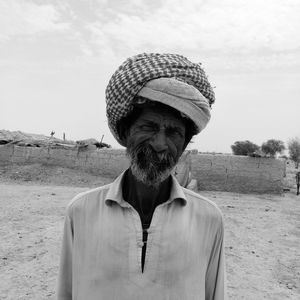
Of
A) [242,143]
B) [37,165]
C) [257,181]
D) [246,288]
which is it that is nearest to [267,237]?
[246,288]

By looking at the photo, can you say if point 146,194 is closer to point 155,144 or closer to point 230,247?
point 155,144

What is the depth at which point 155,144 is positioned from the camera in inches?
52.1

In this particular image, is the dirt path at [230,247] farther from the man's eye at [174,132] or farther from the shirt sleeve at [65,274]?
the man's eye at [174,132]

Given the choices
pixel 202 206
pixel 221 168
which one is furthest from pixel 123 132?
pixel 221 168

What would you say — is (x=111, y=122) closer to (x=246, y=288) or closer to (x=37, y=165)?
(x=246, y=288)

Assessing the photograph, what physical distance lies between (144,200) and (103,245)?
228mm

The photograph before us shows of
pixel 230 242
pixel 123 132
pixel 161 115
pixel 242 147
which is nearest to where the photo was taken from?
pixel 161 115

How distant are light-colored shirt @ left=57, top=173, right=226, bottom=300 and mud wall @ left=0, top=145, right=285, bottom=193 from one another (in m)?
9.48

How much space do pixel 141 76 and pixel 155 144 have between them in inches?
9.7

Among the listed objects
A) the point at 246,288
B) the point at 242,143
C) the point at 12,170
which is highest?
the point at 242,143

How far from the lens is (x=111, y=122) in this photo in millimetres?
1461

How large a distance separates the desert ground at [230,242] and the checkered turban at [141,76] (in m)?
2.91

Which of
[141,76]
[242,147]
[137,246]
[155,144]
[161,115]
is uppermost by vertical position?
[242,147]

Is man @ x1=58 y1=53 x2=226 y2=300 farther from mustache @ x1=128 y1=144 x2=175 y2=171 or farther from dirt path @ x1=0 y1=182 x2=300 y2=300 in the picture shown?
dirt path @ x1=0 y1=182 x2=300 y2=300
